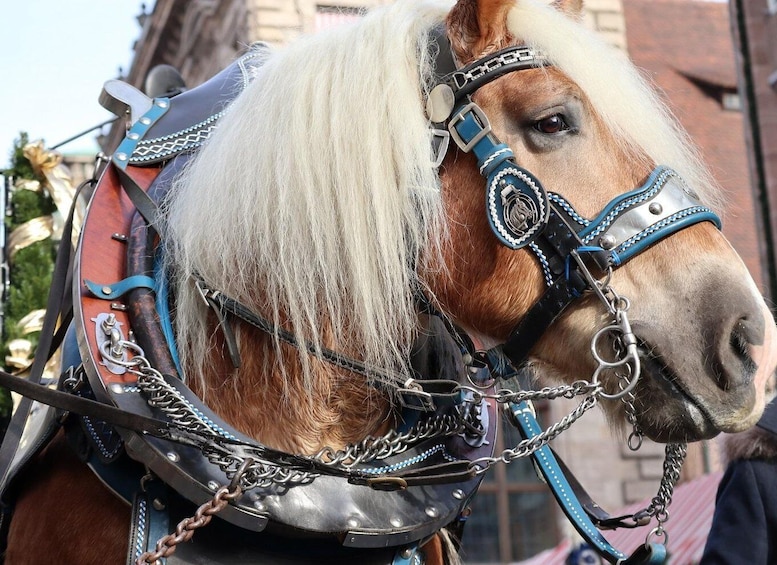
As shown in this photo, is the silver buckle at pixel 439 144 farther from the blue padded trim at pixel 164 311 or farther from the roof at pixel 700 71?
the roof at pixel 700 71

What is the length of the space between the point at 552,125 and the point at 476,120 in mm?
144

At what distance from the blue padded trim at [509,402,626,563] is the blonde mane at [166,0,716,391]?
50 centimetres

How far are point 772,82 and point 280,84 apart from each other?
975cm

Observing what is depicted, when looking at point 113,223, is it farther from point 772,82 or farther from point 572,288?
point 772,82

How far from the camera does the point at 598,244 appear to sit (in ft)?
6.36

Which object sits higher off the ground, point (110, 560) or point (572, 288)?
point (572, 288)

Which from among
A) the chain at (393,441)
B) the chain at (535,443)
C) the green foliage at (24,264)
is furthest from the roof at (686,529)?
the chain at (535,443)

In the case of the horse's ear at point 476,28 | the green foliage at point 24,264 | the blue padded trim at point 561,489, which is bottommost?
the blue padded trim at point 561,489

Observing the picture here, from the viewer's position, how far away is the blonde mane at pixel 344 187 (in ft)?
6.63

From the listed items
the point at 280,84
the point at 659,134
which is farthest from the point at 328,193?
the point at 659,134

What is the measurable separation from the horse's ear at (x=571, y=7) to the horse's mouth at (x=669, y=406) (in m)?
0.86

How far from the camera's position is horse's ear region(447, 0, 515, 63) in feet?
6.91

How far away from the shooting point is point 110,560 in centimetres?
199

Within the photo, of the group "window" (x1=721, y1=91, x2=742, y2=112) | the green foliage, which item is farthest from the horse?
"window" (x1=721, y1=91, x2=742, y2=112)
